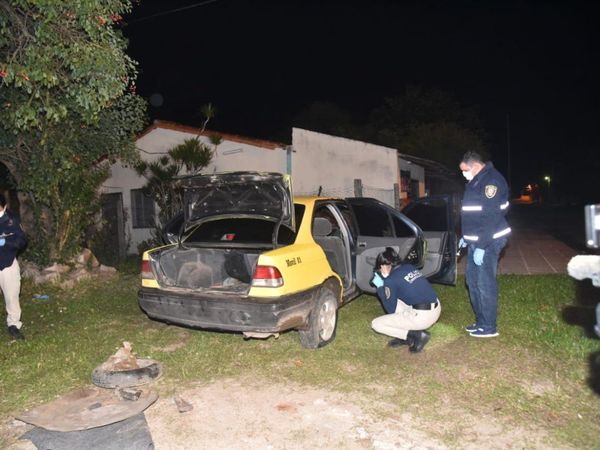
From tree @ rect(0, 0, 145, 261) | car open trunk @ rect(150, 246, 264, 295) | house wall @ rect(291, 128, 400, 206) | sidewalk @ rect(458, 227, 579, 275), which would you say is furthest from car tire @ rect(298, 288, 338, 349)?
house wall @ rect(291, 128, 400, 206)

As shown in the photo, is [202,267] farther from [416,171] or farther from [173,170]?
[416,171]

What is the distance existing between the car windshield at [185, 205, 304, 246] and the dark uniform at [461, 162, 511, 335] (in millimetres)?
1836

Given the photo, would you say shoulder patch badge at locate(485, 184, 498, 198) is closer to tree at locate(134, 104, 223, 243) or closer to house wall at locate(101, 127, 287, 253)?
tree at locate(134, 104, 223, 243)

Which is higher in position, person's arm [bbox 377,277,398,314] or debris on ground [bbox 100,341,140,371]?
person's arm [bbox 377,277,398,314]

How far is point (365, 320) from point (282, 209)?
210 centimetres

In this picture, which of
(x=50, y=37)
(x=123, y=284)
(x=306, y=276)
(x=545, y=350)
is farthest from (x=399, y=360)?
(x=123, y=284)

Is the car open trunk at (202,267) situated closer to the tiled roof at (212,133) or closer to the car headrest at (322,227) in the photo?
the car headrest at (322,227)

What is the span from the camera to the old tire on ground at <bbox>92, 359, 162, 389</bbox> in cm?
419

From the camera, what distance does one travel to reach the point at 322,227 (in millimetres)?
5832

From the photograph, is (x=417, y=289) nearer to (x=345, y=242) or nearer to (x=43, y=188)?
(x=345, y=242)

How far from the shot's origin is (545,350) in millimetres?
→ 4871

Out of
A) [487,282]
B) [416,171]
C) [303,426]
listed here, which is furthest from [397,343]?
[416,171]

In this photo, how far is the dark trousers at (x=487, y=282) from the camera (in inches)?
204

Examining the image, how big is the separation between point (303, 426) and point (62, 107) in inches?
171
